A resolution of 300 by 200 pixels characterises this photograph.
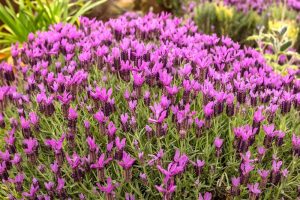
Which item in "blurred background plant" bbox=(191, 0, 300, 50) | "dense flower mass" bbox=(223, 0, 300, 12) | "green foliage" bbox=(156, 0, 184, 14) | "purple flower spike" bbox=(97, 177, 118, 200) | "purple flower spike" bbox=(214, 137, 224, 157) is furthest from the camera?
"green foliage" bbox=(156, 0, 184, 14)

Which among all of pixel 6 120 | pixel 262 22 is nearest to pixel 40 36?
pixel 6 120

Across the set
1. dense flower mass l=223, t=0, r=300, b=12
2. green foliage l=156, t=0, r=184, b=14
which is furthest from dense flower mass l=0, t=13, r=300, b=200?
green foliage l=156, t=0, r=184, b=14

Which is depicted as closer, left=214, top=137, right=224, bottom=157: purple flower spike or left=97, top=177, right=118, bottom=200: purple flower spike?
left=97, top=177, right=118, bottom=200: purple flower spike

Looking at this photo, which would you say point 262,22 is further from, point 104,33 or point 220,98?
point 220,98

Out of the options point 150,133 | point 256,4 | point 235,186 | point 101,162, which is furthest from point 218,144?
point 256,4

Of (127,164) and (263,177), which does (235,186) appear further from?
(127,164)

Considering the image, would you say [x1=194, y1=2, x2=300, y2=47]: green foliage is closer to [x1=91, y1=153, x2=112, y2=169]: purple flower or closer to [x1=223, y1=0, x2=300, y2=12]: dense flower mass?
[x1=223, y1=0, x2=300, y2=12]: dense flower mass

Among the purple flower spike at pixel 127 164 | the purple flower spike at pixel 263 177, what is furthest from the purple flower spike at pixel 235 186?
the purple flower spike at pixel 127 164

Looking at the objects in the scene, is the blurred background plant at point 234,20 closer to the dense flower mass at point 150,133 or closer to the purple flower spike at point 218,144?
the dense flower mass at point 150,133
